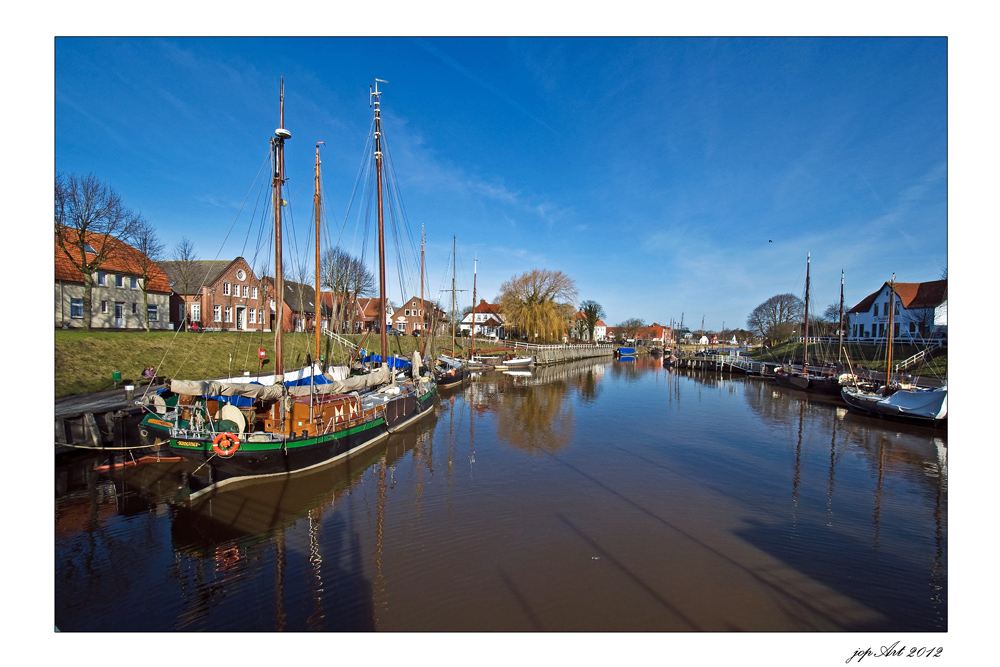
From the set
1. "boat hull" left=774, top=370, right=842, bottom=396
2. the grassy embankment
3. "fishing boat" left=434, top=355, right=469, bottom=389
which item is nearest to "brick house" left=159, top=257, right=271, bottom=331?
the grassy embankment

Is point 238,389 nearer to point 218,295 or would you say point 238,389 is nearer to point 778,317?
point 218,295

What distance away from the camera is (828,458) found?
15602 mm

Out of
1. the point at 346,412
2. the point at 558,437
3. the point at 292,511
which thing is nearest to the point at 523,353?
the point at 558,437

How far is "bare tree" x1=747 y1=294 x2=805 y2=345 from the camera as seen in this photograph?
2963 inches

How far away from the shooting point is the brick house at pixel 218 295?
38.0 m

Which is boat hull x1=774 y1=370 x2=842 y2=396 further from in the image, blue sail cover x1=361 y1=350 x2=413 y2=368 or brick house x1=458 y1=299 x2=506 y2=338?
brick house x1=458 y1=299 x2=506 y2=338

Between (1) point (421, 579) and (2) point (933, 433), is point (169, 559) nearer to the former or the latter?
(1) point (421, 579)

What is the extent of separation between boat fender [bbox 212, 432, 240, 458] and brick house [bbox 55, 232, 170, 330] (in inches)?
941

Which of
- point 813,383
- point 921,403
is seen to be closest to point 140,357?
point 921,403

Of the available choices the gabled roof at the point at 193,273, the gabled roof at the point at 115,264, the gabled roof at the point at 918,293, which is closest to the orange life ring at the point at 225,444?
the gabled roof at the point at 115,264

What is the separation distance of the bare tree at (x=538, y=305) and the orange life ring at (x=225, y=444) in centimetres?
5355

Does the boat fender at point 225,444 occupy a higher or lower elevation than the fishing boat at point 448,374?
higher

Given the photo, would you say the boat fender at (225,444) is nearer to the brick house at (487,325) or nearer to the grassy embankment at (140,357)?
the grassy embankment at (140,357)

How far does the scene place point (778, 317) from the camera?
8038 centimetres
